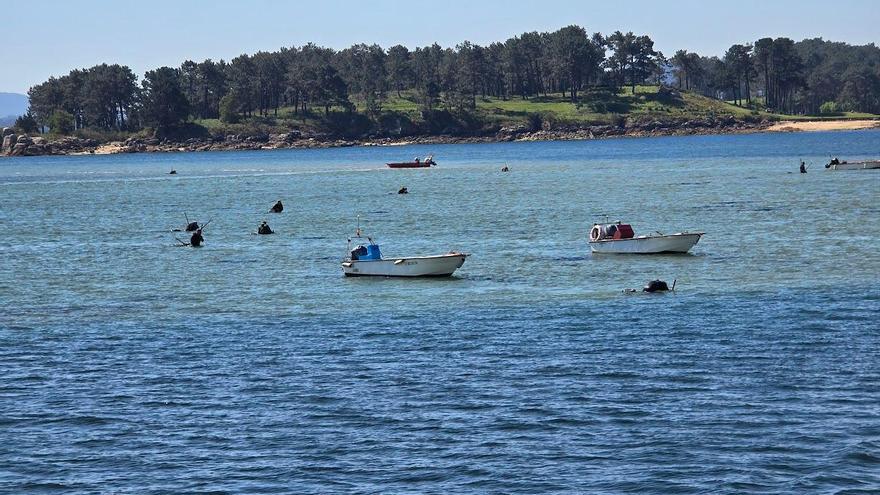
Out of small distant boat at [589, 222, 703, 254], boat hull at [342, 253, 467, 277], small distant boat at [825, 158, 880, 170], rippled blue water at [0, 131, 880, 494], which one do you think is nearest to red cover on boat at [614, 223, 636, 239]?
small distant boat at [589, 222, 703, 254]

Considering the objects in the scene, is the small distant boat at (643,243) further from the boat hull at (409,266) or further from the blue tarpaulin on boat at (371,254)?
the blue tarpaulin on boat at (371,254)

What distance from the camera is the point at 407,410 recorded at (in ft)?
117

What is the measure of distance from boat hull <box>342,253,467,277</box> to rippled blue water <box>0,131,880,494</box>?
114 centimetres

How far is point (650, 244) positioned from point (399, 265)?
55.0ft

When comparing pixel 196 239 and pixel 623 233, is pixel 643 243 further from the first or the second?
pixel 196 239

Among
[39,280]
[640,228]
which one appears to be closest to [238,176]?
[640,228]

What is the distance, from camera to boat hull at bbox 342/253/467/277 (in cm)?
6425

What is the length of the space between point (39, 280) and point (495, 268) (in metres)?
26.2

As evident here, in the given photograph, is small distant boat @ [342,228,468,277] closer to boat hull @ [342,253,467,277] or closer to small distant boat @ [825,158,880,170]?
boat hull @ [342,253,467,277]

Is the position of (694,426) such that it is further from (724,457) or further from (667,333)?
(667,333)

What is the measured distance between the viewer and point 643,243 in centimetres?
7262

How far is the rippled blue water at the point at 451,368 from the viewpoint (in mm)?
30484

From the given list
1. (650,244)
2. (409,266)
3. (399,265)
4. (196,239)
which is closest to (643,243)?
(650,244)

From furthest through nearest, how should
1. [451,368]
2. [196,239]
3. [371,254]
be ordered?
[196,239] < [371,254] < [451,368]
